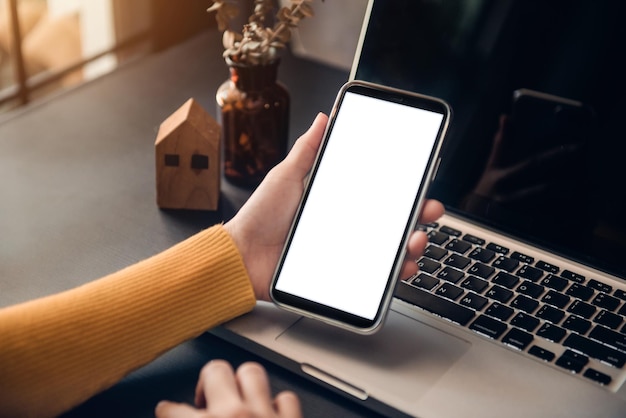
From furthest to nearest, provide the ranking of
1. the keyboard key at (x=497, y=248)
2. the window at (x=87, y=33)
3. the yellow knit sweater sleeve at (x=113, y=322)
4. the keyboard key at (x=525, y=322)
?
the window at (x=87, y=33) < the keyboard key at (x=497, y=248) < the keyboard key at (x=525, y=322) < the yellow knit sweater sleeve at (x=113, y=322)

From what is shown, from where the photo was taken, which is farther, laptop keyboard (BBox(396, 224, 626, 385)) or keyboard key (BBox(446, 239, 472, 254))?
keyboard key (BBox(446, 239, 472, 254))

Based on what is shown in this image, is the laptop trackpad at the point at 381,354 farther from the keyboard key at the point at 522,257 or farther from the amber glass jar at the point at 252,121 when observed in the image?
the amber glass jar at the point at 252,121

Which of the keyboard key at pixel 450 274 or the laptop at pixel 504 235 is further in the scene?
the keyboard key at pixel 450 274

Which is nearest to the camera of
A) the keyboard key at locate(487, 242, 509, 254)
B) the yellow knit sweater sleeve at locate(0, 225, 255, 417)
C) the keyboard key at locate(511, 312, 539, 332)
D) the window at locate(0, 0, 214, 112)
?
the yellow knit sweater sleeve at locate(0, 225, 255, 417)

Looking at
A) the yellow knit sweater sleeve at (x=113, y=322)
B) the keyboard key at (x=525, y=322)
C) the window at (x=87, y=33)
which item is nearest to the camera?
the yellow knit sweater sleeve at (x=113, y=322)

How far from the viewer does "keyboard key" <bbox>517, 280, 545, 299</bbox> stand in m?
0.74

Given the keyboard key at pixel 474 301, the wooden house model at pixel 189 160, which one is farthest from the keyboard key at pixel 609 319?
the wooden house model at pixel 189 160

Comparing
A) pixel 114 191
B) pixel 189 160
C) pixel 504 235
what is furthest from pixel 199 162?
pixel 504 235

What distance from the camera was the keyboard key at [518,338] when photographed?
67 centimetres

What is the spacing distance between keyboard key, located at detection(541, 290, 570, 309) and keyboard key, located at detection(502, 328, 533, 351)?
6 cm

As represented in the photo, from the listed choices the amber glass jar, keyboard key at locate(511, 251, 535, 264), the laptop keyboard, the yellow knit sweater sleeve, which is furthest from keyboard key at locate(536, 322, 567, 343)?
the amber glass jar

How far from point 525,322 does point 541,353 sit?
4 cm

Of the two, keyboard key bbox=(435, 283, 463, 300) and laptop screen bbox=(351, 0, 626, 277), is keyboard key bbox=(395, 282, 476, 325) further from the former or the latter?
laptop screen bbox=(351, 0, 626, 277)

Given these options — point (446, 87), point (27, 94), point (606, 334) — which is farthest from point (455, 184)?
point (27, 94)
